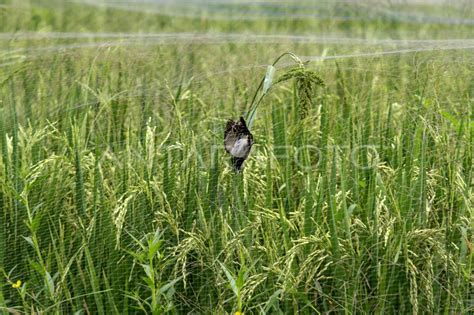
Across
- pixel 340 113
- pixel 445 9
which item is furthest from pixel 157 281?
pixel 445 9

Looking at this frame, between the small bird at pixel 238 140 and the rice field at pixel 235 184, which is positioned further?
the rice field at pixel 235 184

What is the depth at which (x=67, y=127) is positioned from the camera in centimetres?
275

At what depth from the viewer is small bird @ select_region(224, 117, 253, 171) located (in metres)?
1.98

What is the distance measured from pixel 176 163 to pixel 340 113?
69cm

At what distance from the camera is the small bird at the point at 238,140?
6.51 ft

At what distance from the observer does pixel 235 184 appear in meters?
2.25

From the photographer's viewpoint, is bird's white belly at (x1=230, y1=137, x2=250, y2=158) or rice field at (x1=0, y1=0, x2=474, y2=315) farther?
rice field at (x1=0, y1=0, x2=474, y2=315)

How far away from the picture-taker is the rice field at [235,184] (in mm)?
2172

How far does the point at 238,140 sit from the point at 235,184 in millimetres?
287

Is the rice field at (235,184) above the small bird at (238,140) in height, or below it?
below

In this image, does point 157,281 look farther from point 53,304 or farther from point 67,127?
point 67,127

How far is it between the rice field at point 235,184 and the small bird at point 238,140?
2.6 inches

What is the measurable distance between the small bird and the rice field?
7 centimetres

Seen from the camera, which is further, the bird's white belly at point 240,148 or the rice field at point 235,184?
the rice field at point 235,184
